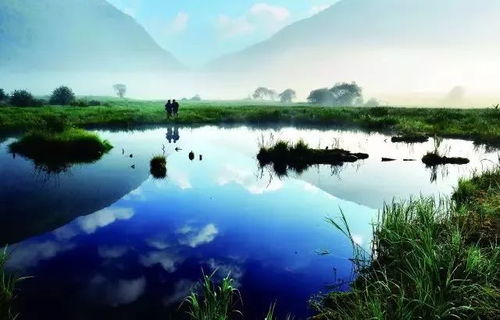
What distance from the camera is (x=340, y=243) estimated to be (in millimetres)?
12047

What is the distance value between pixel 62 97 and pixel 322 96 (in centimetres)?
11070

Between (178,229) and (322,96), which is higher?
(322,96)

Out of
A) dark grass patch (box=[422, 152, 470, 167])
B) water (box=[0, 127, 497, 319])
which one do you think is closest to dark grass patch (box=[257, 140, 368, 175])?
water (box=[0, 127, 497, 319])

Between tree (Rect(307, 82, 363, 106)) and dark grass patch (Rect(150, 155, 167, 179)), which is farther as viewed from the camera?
tree (Rect(307, 82, 363, 106))

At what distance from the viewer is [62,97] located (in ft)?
289

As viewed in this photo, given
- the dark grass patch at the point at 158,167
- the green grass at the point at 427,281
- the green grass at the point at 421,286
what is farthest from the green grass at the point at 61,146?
the green grass at the point at 427,281

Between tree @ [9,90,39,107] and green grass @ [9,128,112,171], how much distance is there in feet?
153

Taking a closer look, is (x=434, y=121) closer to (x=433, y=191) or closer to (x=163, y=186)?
(x=433, y=191)

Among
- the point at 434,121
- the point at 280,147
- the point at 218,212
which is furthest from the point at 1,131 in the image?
the point at 434,121

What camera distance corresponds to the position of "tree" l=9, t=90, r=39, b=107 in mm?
71125

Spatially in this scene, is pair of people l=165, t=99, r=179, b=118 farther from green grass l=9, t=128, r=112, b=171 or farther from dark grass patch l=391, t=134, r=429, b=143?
dark grass patch l=391, t=134, r=429, b=143

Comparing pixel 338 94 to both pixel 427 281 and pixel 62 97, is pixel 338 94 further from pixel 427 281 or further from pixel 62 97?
pixel 427 281

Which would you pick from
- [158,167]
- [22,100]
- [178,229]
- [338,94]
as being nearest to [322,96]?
[338,94]

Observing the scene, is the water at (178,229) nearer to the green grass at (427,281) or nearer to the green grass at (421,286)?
the green grass at (421,286)
